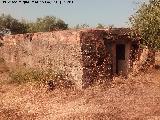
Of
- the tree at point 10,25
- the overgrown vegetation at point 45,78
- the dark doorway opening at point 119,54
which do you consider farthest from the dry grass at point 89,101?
the tree at point 10,25

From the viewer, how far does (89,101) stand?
11.1 meters

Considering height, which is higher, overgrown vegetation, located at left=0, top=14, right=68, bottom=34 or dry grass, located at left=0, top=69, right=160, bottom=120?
overgrown vegetation, located at left=0, top=14, right=68, bottom=34

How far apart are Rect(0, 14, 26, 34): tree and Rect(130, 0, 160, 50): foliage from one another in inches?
987

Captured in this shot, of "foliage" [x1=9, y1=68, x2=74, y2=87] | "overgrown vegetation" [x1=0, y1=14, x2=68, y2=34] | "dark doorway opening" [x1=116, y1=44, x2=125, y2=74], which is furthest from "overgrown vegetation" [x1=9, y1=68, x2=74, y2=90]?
"overgrown vegetation" [x1=0, y1=14, x2=68, y2=34]

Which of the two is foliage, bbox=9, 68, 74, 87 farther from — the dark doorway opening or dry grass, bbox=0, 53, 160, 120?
the dark doorway opening

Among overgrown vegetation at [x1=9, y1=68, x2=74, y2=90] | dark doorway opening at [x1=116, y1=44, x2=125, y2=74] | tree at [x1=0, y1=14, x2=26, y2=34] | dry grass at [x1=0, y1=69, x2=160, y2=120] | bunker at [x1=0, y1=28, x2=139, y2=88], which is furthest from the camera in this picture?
tree at [x1=0, y1=14, x2=26, y2=34]

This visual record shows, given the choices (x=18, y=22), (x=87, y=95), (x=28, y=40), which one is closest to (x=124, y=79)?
(x=87, y=95)

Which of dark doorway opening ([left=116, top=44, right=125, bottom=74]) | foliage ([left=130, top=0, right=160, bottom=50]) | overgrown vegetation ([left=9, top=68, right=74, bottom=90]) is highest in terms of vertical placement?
foliage ([left=130, top=0, right=160, bottom=50])

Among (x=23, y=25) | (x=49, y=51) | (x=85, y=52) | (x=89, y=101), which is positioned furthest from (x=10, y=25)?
(x=89, y=101)

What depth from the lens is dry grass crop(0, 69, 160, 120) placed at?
962 centimetres

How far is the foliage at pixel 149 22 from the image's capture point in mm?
11461

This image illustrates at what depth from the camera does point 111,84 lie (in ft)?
43.2

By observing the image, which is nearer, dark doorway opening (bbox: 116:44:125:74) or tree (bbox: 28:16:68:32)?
dark doorway opening (bbox: 116:44:125:74)

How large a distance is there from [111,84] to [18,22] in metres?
26.1
